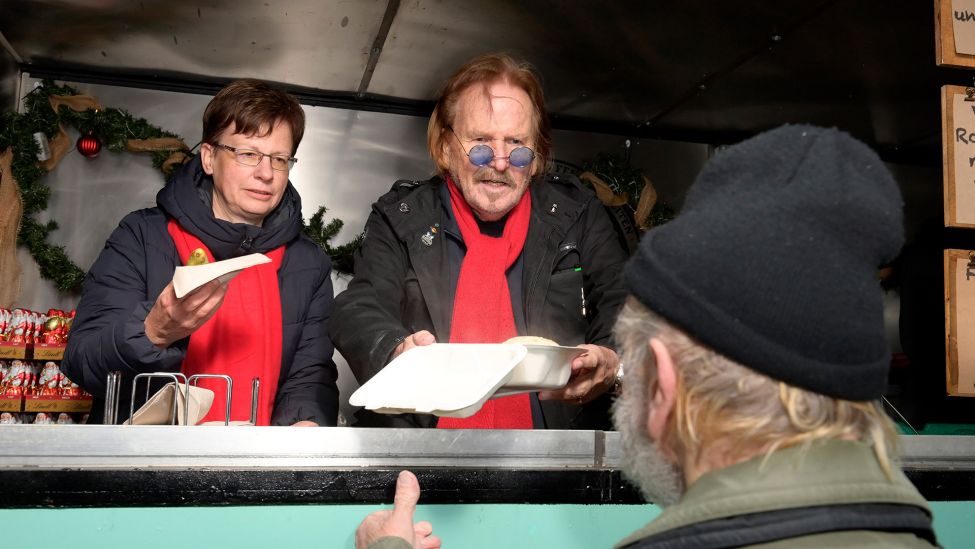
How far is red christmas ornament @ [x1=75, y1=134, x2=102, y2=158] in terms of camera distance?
14.0 feet

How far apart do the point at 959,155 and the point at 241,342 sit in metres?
1.82

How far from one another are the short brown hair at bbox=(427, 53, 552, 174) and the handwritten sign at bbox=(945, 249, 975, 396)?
102cm

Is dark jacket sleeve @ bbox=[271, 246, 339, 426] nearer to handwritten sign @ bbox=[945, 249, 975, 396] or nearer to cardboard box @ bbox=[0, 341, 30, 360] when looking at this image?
handwritten sign @ bbox=[945, 249, 975, 396]

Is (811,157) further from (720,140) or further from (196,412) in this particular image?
(720,140)

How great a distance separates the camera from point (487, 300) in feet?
6.86

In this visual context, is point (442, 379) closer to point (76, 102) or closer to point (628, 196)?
point (76, 102)

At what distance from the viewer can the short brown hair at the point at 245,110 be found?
231cm

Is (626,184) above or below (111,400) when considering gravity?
above

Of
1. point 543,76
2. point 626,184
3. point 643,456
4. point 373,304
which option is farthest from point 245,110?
point 626,184

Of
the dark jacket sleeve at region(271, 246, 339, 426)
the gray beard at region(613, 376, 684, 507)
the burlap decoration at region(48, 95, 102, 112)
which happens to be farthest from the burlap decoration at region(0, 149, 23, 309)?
the gray beard at region(613, 376, 684, 507)

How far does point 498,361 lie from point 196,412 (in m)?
0.68

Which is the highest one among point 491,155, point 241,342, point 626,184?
point 626,184

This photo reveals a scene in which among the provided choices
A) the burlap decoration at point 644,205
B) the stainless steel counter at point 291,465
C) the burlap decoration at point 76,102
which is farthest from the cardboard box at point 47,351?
the burlap decoration at point 644,205

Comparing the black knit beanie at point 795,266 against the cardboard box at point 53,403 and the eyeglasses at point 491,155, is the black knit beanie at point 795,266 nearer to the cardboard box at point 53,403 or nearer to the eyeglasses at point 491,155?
the eyeglasses at point 491,155
